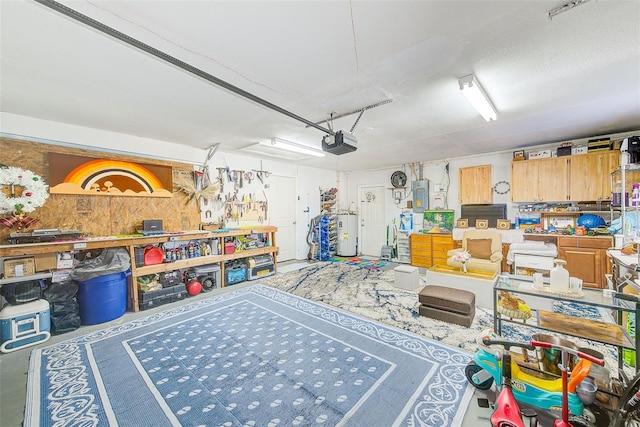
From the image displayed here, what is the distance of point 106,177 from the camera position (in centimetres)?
390

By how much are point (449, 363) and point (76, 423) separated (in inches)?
119

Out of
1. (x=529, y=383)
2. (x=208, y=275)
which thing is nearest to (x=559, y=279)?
(x=529, y=383)

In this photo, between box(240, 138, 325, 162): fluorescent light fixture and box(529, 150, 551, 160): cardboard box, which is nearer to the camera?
box(240, 138, 325, 162): fluorescent light fixture

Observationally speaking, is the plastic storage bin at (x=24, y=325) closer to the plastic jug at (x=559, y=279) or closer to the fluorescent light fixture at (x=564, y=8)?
the plastic jug at (x=559, y=279)

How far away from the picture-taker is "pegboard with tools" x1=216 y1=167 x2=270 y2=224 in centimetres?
546

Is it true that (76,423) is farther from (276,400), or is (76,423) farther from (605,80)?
(605,80)

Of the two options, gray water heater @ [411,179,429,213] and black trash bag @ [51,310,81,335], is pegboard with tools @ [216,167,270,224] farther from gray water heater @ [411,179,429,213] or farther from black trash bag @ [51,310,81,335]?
gray water heater @ [411,179,429,213]

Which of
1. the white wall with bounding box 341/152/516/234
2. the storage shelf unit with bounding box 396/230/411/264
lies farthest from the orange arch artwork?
the storage shelf unit with bounding box 396/230/411/264

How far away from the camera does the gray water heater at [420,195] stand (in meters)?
6.58

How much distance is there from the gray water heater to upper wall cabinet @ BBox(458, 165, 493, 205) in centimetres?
82

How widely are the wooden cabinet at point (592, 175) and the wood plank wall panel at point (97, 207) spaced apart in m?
7.26

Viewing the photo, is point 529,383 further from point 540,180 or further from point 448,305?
point 540,180

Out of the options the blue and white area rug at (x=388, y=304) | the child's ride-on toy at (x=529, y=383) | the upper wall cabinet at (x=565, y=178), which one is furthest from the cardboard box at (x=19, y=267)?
the upper wall cabinet at (x=565, y=178)

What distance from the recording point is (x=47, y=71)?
2221 mm
